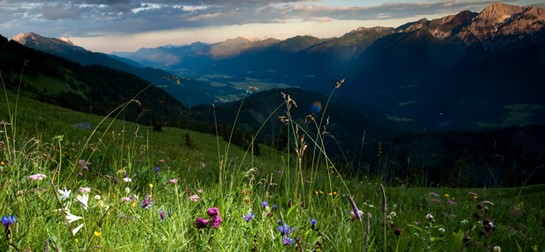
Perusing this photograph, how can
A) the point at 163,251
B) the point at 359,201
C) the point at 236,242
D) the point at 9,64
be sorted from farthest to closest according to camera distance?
the point at 9,64 → the point at 359,201 → the point at 236,242 → the point at 163,251

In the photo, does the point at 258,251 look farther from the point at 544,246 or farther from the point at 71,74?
the point at 71,74

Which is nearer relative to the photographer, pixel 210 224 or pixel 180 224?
pixel 210 224

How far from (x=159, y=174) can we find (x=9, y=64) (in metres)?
92.3

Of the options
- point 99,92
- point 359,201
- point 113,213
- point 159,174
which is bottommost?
point 99,92

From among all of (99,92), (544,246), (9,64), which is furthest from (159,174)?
(99,92)

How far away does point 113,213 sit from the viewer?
10.7 feet

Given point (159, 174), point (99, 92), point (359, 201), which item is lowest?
point (99, 92)

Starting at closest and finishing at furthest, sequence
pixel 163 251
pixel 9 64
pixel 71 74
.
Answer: pixel 163 251, pixel 9 64, pixel 71 74

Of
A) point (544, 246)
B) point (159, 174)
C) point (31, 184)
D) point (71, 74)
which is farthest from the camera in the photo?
point (71, 74)

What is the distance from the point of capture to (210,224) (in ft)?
9.23

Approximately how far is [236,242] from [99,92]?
507 feet

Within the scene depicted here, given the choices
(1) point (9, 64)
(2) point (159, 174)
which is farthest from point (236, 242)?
(1) point (9, 64)

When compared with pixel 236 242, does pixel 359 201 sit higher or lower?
lower

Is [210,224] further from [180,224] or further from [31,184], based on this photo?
[31,184]
